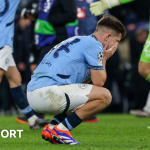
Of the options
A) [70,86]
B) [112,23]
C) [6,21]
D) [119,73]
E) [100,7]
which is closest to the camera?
[70,86]

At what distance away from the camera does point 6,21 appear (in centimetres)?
494

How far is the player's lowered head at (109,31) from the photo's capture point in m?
4.03

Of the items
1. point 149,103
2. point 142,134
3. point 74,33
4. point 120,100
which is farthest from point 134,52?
point 142,134

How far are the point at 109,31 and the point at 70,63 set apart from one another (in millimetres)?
556

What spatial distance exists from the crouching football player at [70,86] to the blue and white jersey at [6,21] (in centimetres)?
118

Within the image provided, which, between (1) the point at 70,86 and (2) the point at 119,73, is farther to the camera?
(2) the point at 119,73

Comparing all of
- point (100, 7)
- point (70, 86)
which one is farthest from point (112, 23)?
point (100, 7)

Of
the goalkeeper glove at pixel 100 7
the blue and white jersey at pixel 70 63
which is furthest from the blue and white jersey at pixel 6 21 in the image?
the blue and white jersey at pixel 70 63

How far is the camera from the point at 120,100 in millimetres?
9758

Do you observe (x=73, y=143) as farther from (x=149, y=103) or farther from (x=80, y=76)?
(x=149, y=103)

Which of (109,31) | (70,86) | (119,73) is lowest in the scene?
(119,73)

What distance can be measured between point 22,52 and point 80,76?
5.76 metres

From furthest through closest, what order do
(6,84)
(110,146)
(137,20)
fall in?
(137,20)
(6,84)
(110,146)

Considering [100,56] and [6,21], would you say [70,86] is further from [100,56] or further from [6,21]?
[6,21]
